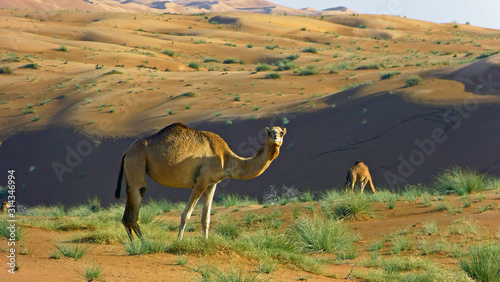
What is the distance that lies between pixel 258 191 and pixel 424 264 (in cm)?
1372

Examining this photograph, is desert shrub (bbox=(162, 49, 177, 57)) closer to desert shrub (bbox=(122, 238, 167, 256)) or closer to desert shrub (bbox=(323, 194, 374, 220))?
desert shrub (bbox=(323, 194, 374, 220))

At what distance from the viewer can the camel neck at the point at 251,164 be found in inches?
393

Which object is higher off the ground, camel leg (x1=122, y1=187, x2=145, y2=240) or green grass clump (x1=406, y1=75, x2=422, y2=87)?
green grass clump (x1=406, y1=75, x2=422, y2=87)

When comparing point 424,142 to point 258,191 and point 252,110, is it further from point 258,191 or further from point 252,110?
point 252,110

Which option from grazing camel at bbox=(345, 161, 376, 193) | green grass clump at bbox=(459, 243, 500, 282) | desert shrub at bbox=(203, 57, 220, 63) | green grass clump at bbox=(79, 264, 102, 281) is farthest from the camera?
desert shrub at bbox=(203, 57, 220, 63)

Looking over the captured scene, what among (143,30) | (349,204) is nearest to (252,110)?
(349,204)

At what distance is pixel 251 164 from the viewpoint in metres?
10.1

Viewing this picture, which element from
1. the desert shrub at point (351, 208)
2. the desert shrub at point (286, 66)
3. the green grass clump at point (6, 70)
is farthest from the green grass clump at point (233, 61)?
the desert shrub at point (351, 208)

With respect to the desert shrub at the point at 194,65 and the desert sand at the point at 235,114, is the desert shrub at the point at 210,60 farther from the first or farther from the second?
the desert shrub at the point at 194,65

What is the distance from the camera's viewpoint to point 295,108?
27.5 meters

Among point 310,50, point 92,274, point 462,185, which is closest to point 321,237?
point 92,274

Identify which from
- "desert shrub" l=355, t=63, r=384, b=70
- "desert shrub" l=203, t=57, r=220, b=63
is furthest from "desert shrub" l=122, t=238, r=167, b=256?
"desert shrub" l=203, t=57, r=220, b=63

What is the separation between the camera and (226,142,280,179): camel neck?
9.99 meters

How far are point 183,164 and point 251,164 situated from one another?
1.16 meters
